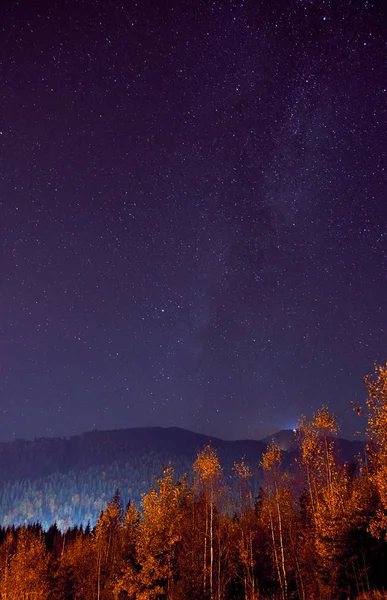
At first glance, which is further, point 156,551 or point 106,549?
point 106,549

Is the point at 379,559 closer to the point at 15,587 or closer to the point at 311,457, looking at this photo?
the point at 311,457

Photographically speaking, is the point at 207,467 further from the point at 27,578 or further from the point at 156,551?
the point at 27,578

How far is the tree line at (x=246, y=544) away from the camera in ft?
97.3

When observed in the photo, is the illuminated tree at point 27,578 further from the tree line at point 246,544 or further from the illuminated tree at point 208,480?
the illuminated tree at point 208,480

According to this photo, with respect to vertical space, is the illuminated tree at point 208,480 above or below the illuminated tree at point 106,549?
above

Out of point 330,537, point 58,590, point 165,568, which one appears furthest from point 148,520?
point 58,590

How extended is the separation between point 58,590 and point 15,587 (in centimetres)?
1110

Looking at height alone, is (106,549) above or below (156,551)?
below

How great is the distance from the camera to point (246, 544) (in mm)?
45594

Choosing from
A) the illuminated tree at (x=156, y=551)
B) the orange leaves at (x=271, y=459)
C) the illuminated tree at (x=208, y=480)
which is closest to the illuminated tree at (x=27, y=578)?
the illuminated tree at (x=156, y=551)

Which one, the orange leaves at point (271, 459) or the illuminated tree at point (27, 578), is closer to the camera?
the illuminated tree at point (27, 578)

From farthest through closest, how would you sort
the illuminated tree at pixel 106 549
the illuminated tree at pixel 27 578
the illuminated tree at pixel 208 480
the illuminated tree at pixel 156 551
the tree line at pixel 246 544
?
the illuminated tree at pixel 106 549
the illuminated tree at pixel 208 480
the illuminated tree at pixel 27 578
the illuminated tree at pixel 156 551
the tree line at pixel 246 544

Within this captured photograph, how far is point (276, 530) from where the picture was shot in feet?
160

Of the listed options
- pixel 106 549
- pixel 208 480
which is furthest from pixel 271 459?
pixel 106 549
